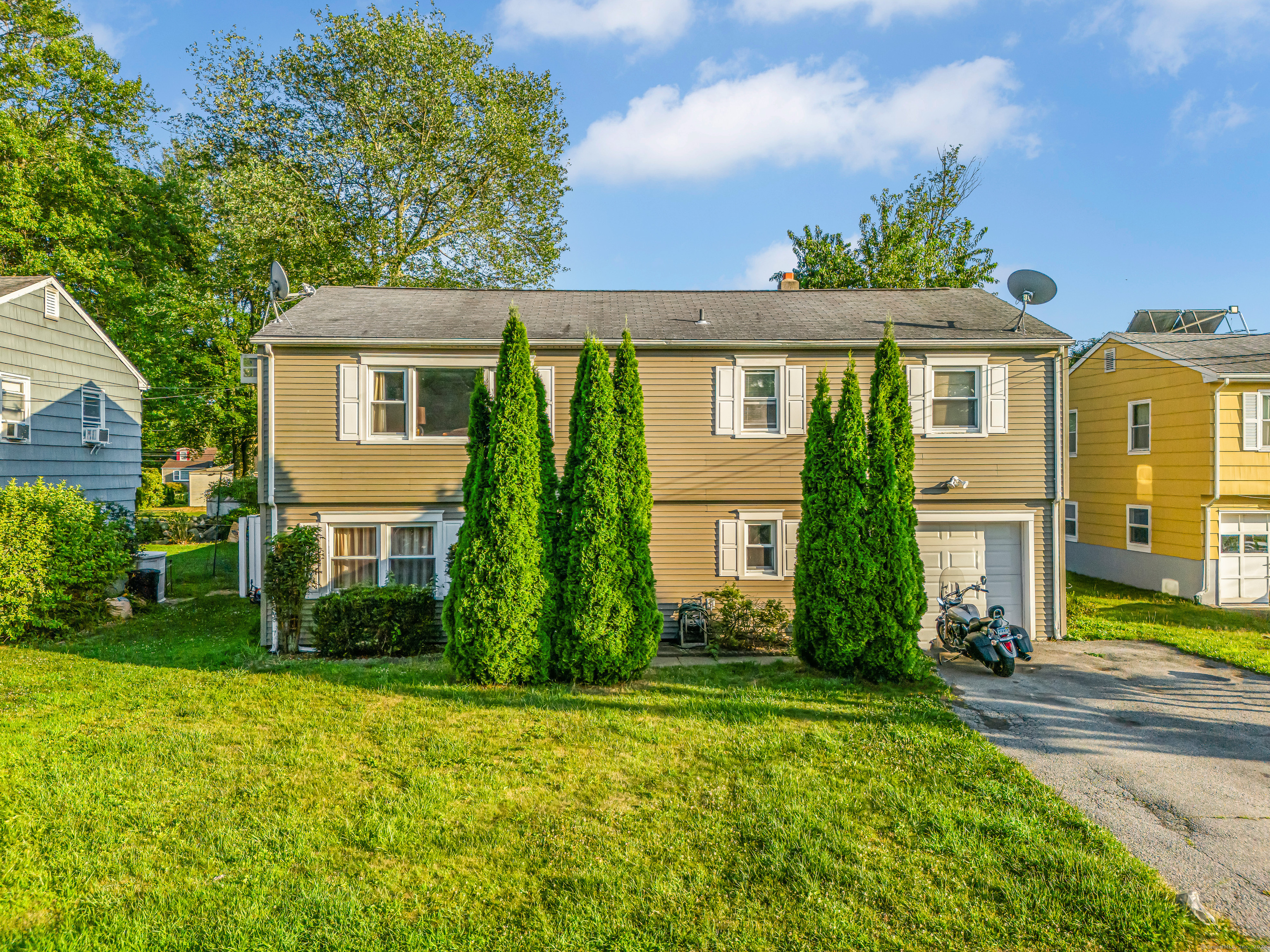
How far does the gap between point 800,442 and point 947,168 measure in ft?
67.7

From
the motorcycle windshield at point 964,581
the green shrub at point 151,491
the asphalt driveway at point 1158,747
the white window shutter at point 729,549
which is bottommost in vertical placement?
the asphalt driveway at point 1158,747

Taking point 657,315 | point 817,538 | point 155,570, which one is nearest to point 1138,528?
point 817,538

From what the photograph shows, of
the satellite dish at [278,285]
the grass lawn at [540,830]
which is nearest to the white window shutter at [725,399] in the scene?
the grass lawn at [540,830]

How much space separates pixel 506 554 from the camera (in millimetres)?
7555

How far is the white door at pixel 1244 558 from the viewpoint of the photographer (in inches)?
521

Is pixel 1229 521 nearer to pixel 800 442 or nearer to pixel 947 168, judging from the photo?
pixel 800 442

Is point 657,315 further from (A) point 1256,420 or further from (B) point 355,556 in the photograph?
(A) point 1256,420

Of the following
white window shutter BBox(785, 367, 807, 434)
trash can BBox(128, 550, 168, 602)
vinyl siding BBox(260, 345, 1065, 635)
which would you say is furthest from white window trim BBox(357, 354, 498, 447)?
trash can BBox(128, 550, 168, 602)

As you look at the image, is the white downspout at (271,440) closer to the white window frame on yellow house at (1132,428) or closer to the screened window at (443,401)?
the screened window at (443,401)

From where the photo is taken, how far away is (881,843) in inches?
169

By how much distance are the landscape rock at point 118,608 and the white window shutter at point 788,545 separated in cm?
1182

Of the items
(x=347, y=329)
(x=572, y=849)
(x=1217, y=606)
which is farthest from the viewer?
(x=1217, y=606)

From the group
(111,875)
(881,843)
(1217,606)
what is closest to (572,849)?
(881,843)

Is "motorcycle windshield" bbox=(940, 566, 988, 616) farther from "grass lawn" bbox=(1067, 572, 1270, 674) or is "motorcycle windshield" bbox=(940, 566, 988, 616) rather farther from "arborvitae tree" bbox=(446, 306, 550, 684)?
"arborvitae tree" bbox=(446, 306, 550, 684)
